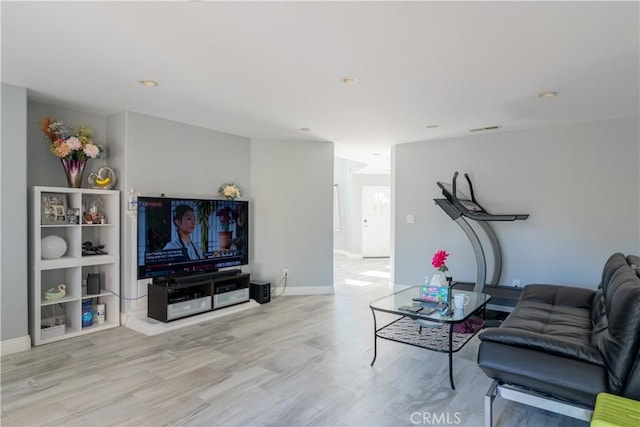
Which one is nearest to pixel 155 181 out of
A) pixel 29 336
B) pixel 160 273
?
pixel 160 273

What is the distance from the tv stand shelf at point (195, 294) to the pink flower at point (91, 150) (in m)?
1.53

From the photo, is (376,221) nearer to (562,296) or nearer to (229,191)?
(229,191)

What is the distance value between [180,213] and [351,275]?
3968 mm

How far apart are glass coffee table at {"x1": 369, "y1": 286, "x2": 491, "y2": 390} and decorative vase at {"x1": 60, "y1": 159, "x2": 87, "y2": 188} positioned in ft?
10.7

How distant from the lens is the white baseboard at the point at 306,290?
17.4 feet

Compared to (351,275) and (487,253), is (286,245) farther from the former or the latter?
(487,253)

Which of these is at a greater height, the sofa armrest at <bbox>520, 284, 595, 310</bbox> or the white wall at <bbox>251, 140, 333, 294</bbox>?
the white wall at <bbox>251, 140, 333, 294</bbox>

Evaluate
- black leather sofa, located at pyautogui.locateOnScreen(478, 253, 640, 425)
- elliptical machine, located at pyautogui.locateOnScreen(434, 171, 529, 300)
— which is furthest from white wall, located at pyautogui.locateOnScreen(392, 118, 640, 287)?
black leather sofa, located at pyautogui.locateOnScreen(478, 253, 640, 425)

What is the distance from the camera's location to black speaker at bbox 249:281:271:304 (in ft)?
15.6

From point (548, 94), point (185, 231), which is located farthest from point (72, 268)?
point (548, 94)

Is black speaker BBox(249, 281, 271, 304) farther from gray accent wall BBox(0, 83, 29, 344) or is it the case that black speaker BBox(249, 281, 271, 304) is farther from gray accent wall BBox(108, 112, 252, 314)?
gray accent wall BBox(0, 83, 29, 344)

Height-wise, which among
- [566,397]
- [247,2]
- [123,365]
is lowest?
[123,365]

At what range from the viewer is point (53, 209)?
137 inches

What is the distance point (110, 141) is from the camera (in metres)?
4.02
